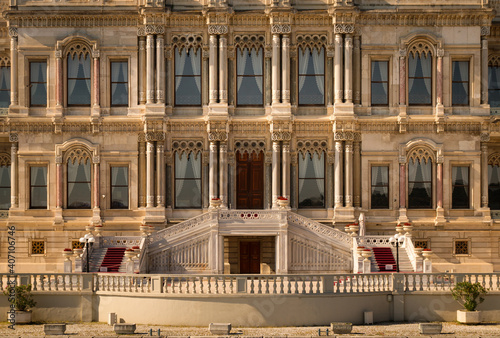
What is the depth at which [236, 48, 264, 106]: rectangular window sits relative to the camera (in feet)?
154

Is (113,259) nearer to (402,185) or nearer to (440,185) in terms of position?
(402,185)

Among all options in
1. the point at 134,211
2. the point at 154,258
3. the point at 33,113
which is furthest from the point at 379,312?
the point at 33,113

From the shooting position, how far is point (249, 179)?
46.9 m

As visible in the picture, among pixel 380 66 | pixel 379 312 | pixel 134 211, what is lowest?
pixel 379 312

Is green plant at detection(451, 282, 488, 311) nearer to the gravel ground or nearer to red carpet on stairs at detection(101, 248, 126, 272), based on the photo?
the gravel ground

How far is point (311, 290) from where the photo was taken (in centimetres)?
3331

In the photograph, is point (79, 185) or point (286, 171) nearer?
point (286, 171)

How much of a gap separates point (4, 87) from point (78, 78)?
Result: 198 inches

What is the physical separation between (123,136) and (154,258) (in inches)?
291

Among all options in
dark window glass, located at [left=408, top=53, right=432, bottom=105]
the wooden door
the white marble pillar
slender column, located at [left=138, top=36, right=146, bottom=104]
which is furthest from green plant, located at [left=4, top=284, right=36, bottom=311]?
dark window glass, located at [left=408, top=53, right=432, bottom=105]

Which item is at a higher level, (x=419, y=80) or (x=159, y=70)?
(x=159, y=70)

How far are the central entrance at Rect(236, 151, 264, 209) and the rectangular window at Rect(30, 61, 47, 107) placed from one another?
33.6 feet

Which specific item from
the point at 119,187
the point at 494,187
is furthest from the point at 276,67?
the point at 494,187

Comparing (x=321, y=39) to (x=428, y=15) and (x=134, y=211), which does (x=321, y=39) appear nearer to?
(x=428, y=15)
